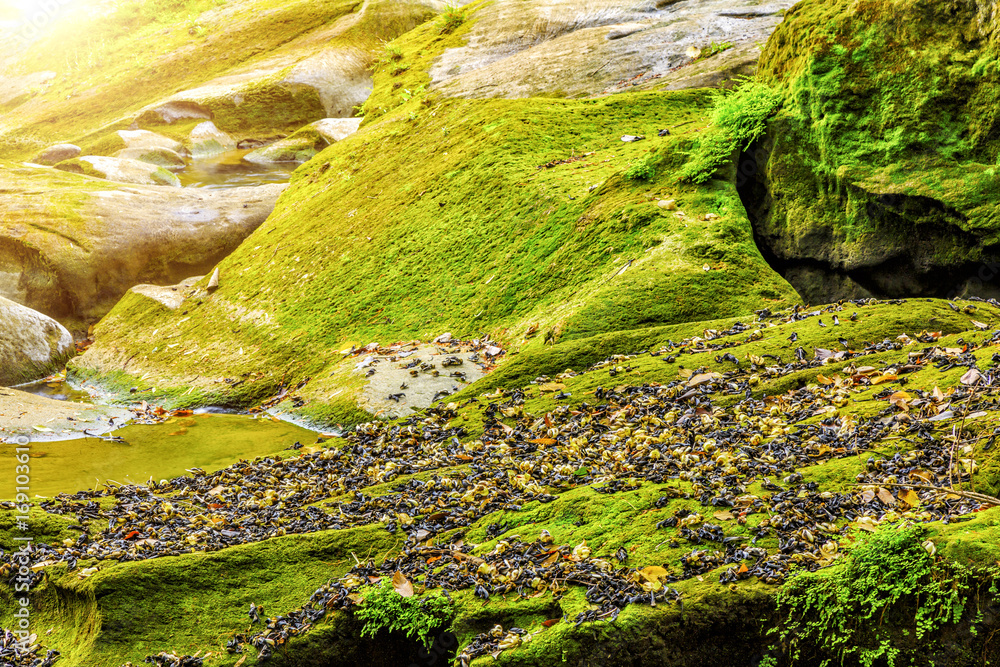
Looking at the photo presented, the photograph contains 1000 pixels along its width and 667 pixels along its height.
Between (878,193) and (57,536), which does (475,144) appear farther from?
(57,536)

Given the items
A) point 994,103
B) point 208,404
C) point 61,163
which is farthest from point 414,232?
point 61,163

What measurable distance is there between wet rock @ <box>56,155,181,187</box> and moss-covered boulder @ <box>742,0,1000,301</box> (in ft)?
51.0

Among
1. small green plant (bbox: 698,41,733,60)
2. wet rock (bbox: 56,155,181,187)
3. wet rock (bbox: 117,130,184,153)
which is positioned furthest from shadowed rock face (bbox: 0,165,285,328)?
small green plant (bbox: 698,41,733,60)

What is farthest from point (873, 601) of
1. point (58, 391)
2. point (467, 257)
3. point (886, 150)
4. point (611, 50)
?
point (611, 50)

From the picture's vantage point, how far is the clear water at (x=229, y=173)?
59.7 feet

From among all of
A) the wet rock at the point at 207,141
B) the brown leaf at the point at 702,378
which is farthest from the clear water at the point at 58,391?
the wet rock at the point at 207,141

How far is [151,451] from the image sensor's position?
7.96 metres

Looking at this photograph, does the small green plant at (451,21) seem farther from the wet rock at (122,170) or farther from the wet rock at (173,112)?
the wet rock at (173,112)

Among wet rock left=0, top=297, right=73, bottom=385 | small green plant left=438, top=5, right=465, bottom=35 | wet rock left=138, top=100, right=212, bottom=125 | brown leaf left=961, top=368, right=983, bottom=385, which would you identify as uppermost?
small green plant left=438, top=5, right=465, bottom=35

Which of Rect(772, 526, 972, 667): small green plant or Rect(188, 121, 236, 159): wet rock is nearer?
Rect(772, 526, 972, 667): small green plant

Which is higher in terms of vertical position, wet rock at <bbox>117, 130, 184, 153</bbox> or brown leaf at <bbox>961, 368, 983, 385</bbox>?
wet rock at <bbox>117, 130, 184, 153</bbox>

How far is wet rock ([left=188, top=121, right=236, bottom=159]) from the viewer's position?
20984 millimetres

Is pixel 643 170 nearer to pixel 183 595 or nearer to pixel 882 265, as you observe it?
pixel 882 265

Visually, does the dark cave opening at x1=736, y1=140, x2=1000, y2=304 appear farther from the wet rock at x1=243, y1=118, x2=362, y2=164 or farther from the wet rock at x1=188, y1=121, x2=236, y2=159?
the wet rock at x1=188, y1=121, x2=236, y2=159
